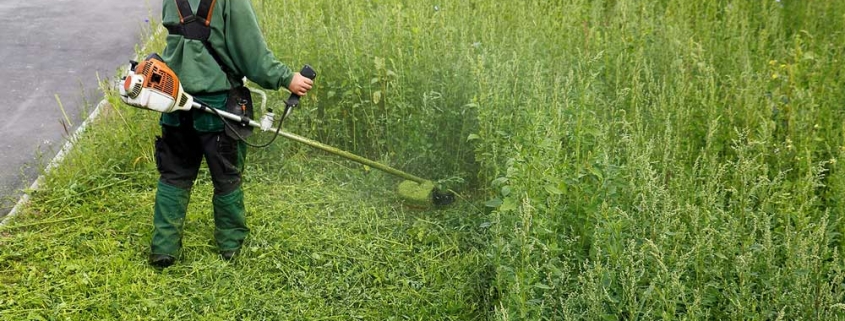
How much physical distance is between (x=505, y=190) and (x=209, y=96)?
165 cm

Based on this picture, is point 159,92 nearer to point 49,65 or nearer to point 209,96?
point 209,96

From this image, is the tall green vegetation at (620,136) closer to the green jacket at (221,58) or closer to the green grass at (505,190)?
the green grass at (505,190)

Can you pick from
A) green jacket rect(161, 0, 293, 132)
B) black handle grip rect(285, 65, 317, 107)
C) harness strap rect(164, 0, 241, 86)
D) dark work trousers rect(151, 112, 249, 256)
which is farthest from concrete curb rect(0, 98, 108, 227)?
black handle grip rect(285, 65, 317, 107)

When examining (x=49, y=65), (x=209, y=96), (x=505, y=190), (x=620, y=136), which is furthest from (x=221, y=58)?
(x=49, y=65)

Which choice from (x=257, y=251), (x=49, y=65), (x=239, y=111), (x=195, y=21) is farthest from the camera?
(x=49, y=65)

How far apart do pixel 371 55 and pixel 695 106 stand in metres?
2.24

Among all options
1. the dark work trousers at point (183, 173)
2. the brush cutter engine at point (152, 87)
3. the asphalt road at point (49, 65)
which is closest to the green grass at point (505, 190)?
the dark work trousers at point (183, 173)

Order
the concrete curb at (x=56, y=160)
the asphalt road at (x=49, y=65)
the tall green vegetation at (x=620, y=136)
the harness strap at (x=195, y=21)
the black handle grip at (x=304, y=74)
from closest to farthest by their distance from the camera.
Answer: the tall green vegetation at (x=620, y=136) → the harness strap at (x=195, y=21) → the black handle grip at (x=304, y=74) → the concrete curb at (x=56, y=160) → the asphalt road at (x=49, y=65)

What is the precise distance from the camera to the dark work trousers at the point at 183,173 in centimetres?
465

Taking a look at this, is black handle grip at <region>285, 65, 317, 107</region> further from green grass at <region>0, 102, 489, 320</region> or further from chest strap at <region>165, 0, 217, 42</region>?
green grass at <region>0, 102, 489, 320</region>

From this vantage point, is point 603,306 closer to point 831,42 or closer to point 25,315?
point 25,315

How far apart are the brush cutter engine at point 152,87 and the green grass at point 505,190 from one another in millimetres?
1000

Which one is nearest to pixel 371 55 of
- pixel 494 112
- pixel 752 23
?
pixel 494 112

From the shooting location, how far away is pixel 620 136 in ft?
16.4
